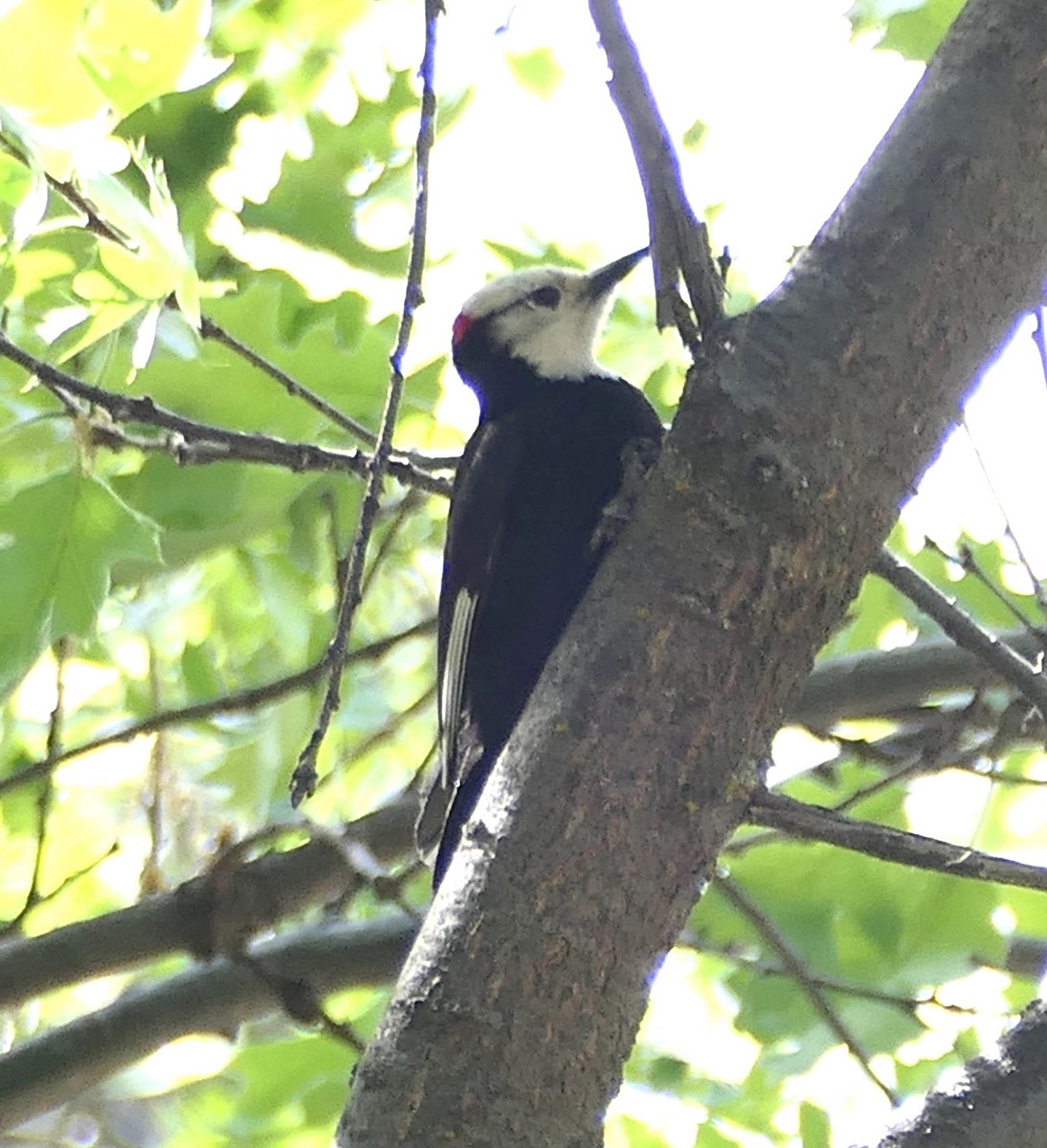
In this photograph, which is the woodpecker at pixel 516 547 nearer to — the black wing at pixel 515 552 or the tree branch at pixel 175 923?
the black wing at pixel 515 552

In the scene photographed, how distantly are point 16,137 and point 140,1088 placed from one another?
1.92 m

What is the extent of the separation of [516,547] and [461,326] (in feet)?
2.24

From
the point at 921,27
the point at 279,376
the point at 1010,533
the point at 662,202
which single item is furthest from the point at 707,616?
the point at 921,27

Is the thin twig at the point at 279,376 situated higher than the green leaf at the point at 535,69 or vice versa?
the green leaf at the point at 535,69

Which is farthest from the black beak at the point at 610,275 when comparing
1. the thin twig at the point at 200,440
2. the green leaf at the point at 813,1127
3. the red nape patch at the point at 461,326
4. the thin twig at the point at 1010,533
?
the green leaf at the point at 813,1127

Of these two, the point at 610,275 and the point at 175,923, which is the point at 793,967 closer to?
the point at 175,923

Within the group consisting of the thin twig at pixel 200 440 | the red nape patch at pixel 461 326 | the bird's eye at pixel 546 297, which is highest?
the red nape patch at pixel 461 326

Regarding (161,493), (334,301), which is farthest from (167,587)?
(334,301)

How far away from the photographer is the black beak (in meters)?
2.12

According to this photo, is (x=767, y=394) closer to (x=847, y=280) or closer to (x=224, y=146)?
(x=847, y=280)

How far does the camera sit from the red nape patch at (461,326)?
2.39m

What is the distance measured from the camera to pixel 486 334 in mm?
2371

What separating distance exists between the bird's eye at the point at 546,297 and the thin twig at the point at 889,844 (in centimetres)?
135

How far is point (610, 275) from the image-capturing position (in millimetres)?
2156
